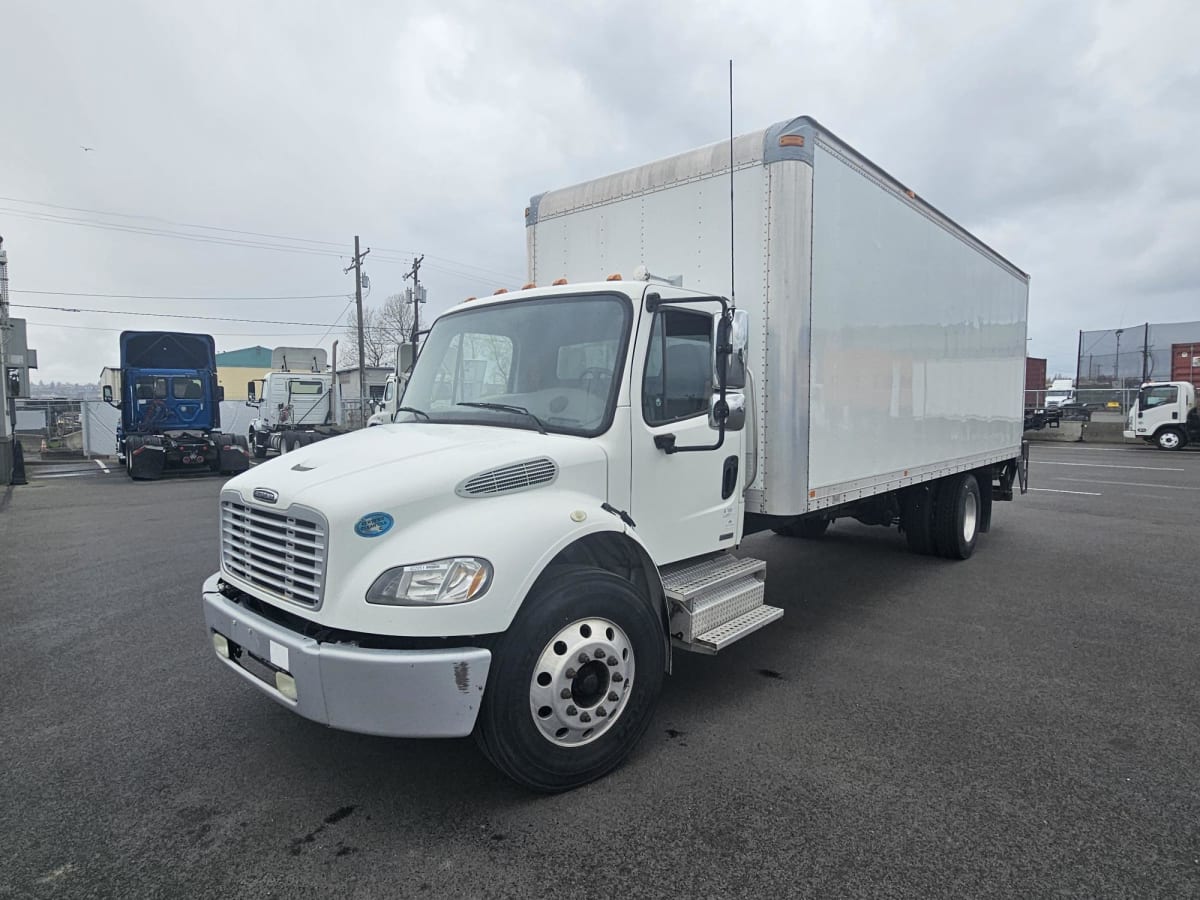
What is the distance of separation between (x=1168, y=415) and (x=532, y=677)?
2815 cm

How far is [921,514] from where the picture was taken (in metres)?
7.87

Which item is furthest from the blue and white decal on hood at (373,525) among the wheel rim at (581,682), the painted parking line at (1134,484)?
the painted parking line at (1134,484)

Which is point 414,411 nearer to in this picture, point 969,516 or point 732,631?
point 732,631

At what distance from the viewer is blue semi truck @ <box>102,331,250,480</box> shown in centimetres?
1803

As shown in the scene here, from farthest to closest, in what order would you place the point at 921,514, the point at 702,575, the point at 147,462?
Result: the point at 147,462, the point at 921,514, the point at 702,575

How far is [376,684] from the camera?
267 cm

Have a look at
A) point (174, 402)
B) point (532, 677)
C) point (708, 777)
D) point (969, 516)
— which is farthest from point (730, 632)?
point (174, 402)

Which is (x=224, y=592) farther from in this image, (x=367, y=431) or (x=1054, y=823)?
(x=1054, y=823)

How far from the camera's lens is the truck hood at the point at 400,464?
2.89 meters

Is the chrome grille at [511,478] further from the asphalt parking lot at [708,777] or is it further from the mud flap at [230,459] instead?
the mud flap at [230,459]

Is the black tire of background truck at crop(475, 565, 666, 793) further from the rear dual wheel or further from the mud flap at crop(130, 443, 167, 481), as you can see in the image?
the mud flap at crop(130, 443, 167, 481)

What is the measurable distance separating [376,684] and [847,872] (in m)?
1.90

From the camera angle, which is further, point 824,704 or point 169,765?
point 824,704

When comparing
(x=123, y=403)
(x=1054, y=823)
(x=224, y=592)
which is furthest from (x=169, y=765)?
(x=123, y=403)
